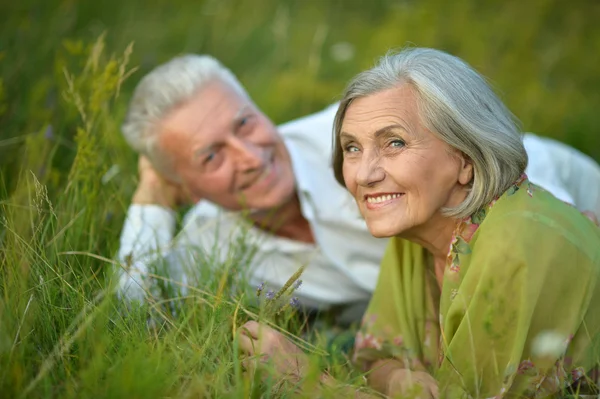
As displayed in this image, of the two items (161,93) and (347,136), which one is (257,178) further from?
(347,136)

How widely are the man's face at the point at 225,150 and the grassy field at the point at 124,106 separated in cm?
37

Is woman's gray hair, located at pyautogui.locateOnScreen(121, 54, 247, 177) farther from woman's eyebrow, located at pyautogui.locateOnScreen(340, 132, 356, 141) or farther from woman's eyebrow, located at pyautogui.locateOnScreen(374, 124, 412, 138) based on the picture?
woman's eyebrow, located at pyautogui.locateOnScreen(374, 124, 412, 138)

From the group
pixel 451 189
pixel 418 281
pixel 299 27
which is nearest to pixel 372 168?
pixel 451 189

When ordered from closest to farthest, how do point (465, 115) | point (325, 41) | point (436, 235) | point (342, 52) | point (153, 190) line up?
1. point (465, 115)
2. point (436, 235)
3. point (153, 190)
4. point (342, 52)
5. point (325, 41)

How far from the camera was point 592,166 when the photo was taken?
428 centimetres

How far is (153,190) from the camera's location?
4164 mm

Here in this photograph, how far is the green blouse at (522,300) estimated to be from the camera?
2365 mm

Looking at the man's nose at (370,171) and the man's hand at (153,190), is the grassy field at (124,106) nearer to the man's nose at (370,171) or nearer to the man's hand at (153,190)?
the man's hand at (153,190)

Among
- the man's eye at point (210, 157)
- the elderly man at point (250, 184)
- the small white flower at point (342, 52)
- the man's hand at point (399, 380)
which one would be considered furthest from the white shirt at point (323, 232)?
the small white flower at point (342, 52)

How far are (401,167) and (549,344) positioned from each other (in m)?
0.77

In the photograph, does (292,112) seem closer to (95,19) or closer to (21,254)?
(95,19)

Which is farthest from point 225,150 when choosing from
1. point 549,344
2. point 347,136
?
point 549,344

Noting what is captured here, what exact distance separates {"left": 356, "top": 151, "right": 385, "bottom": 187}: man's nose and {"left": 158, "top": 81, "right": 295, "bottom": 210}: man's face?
4.05 ft

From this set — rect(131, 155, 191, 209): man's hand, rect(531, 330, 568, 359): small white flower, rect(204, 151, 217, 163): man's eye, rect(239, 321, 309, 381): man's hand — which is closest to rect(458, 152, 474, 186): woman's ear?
rect(531, 330, 568, 359): small white flower
